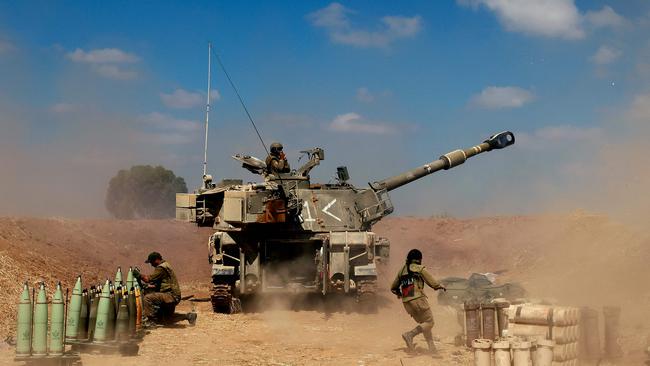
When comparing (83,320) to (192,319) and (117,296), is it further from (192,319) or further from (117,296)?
(192,319)

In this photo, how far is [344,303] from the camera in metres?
17.2

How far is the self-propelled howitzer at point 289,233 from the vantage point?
54.3 ft

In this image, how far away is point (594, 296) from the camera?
655 inches

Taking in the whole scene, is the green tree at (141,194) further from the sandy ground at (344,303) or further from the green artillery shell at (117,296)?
the green artillery shell at (117,296)

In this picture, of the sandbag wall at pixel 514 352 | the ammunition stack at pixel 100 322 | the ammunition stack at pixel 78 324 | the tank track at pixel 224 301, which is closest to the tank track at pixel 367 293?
the tank track at pixel 224 301

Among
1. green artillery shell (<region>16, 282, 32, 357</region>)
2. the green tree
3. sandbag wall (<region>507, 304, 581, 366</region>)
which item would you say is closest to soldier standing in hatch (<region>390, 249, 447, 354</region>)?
sandbag wall (<region>507, 304, 581, 366</region>)

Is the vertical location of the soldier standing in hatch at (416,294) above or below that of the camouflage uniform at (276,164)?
below

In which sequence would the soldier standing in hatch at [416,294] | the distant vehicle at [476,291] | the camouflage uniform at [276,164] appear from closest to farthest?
the soldier standing in hatch at [416,294]
the distant vehicle at [476,291]
the camouflage uniform at [276,164]

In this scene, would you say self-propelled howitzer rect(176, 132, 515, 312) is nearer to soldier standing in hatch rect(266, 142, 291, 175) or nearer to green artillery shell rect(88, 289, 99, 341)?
soldier standing in hatch rect(266, 142, 291, 175)

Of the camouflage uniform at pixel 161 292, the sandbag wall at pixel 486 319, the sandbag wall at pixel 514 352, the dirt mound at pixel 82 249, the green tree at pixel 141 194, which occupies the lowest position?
the sandbag wall at pixel 514 352

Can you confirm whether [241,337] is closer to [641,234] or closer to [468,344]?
[468,344]

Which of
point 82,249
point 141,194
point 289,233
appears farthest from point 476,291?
point 141,194

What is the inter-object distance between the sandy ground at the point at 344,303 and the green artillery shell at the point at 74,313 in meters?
0.43

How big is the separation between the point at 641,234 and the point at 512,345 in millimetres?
15568
